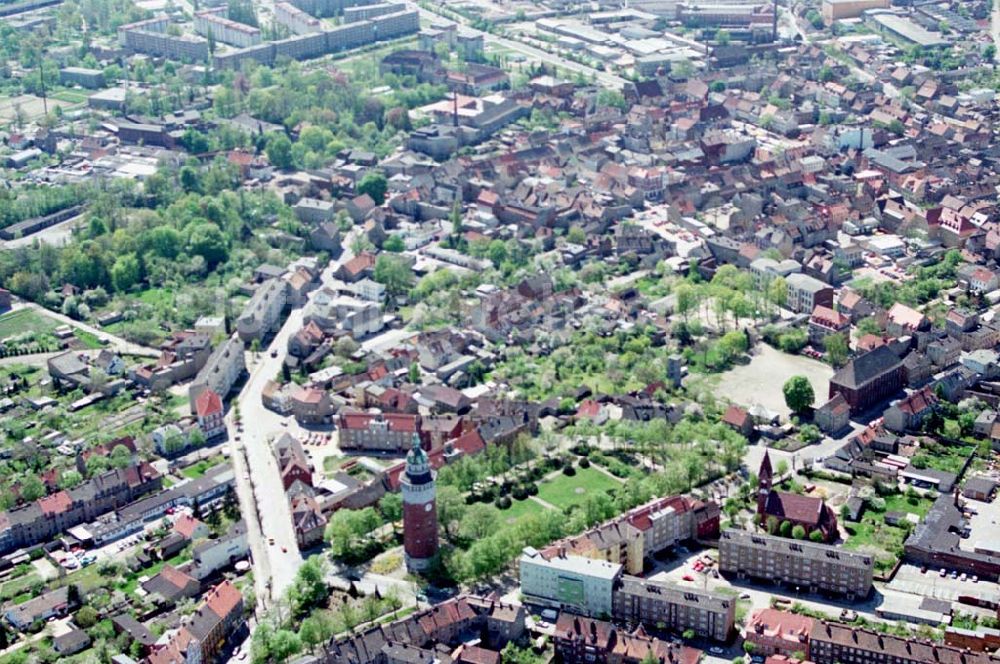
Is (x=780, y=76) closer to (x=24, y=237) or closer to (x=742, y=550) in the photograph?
(x=24, y=237)

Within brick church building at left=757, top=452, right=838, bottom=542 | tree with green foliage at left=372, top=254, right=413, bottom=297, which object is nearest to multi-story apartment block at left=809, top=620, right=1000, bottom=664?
brick church building at left=757, top=452, right=838, bottom=542

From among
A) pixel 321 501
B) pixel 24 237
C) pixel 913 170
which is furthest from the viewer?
pixel 913 170

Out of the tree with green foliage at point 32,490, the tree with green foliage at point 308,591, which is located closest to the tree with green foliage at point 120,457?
the tree with green foliage at point 32,490

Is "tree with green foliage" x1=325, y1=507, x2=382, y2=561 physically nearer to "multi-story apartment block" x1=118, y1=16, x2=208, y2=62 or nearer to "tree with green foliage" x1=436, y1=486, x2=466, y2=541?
"tree with green foliage" x1=436, y1=486, x2=466, y2=541

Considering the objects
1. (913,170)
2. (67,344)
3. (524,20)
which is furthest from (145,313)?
(524,20)

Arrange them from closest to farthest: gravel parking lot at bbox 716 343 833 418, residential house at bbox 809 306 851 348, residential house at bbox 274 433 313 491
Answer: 1. residential house at bbox 274 433 313 491
2. gravel parking lot at bbox 716 343 833 418
3. residential house at bbox 809 306 851 348

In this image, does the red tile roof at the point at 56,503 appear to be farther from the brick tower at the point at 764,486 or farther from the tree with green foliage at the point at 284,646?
the brick tower at the point at 764,486
